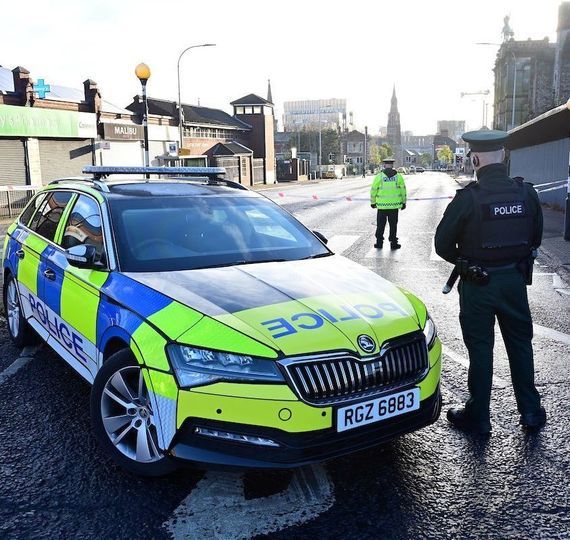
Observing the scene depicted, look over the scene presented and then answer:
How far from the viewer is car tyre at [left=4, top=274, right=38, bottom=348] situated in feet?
18.1

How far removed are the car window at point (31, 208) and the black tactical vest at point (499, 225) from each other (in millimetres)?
3985

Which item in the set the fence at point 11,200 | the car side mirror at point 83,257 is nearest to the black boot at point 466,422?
the car side mirror at point 83,257

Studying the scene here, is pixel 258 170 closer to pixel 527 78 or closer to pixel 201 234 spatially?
pixel 527 78

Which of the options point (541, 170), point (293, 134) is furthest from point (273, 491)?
point (293, 134)

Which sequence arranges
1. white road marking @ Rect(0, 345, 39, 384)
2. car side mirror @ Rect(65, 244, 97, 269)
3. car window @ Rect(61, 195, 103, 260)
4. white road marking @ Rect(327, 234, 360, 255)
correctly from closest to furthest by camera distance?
car side mirror @ Rect(65, 244, 97, 269), car window @ Rect(61, 195, 103, 260), white road marking @ Rect(0, 345, 39, 384), white road marking @ Rect(327, 234, 360, 255)

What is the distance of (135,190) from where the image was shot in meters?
4.62

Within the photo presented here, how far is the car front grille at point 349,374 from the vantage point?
2.87m

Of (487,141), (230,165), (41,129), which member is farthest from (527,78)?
(487,141)

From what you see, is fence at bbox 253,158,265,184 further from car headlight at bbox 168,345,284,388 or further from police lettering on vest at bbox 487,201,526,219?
car headlight at bbox 168,345,284,388

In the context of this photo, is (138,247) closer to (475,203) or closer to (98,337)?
(98,337)

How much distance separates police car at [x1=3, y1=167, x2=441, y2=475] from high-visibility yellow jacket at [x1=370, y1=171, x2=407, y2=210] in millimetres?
7772

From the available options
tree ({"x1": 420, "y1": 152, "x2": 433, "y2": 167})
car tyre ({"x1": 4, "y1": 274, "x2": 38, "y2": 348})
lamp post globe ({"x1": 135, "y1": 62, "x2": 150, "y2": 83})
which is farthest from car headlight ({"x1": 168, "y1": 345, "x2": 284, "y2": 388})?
tree ({"x1": 420, "y1": 152, "x2": 433, "y2": 167})

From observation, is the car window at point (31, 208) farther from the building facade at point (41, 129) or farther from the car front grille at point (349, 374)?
the building facade at point (41, 129)

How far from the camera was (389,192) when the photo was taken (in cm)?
1212
